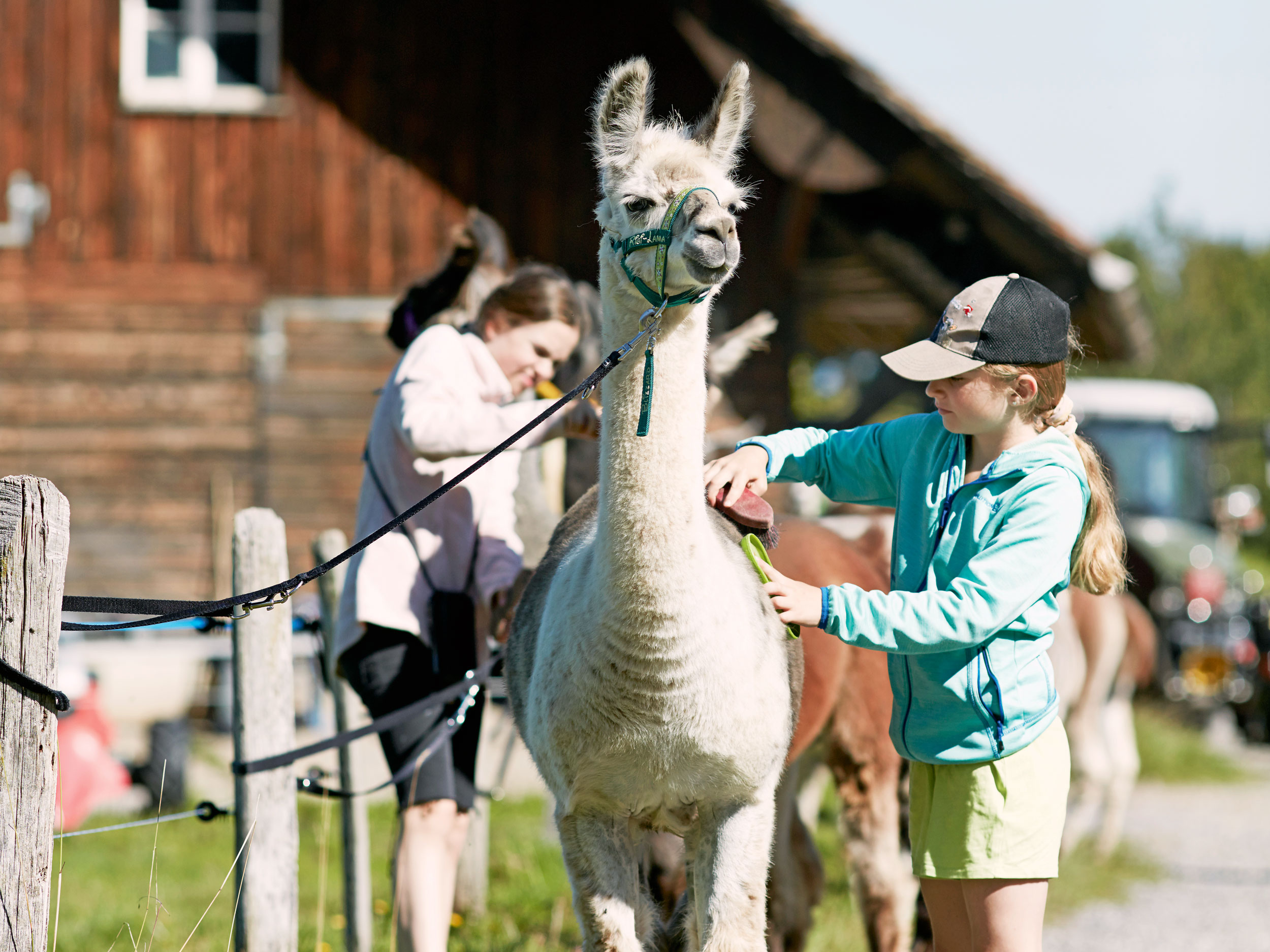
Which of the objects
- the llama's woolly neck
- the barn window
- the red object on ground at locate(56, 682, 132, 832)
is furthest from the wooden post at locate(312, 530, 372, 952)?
the barn window

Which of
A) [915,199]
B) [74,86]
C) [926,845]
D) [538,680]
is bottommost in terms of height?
[926,845]

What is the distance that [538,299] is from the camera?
3.54m

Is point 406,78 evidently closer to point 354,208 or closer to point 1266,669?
point 354,208

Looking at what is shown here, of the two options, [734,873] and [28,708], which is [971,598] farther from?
[28,708]

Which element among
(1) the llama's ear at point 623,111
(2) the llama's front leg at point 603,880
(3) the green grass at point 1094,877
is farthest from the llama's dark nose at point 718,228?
(3) the green grass at point 1094,877

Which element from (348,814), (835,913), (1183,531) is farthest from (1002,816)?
(1183,531)

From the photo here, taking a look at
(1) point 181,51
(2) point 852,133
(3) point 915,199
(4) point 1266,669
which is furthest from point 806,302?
(1) point 181,51

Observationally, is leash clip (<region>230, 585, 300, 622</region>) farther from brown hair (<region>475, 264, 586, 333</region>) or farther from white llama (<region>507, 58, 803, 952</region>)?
brown hair (<region>475, 264, 586, 333</region>)

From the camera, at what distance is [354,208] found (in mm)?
10250

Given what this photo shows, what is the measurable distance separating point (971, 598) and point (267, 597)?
1407 millimetres

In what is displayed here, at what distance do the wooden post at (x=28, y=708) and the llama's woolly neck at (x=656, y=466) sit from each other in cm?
100

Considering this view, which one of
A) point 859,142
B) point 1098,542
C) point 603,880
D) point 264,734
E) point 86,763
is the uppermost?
point 859,142

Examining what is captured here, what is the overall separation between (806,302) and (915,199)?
2.93m

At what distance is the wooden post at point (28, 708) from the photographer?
2.30 m
